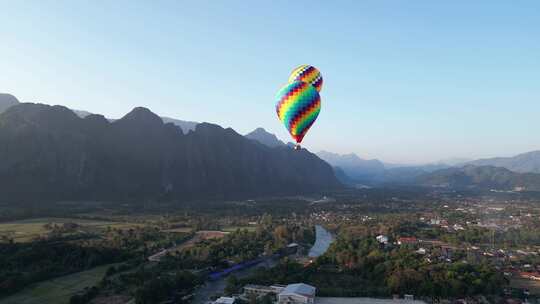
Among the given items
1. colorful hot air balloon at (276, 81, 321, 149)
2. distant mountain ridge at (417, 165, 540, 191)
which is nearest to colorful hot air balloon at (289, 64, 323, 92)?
colorful hot air balloon at (276, 81, 321, 149)

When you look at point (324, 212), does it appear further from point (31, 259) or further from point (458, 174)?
point (458, 174)

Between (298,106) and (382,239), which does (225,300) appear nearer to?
(298,106)

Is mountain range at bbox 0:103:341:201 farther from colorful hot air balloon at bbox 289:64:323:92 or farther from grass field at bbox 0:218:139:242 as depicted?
colorful hot air balloon at bbox 289:64:323:92

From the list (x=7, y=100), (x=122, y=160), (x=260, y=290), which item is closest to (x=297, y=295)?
(x=260, y=290)

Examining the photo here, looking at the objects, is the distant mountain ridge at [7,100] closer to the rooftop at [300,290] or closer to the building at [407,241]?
the building at [407,241]

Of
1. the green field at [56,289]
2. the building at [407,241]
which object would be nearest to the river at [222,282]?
the green field at [56,289]

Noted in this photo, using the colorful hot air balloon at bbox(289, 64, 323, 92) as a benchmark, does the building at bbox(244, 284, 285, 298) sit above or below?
below

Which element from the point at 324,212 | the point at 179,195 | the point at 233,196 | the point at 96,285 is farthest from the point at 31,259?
the point at 233,196
